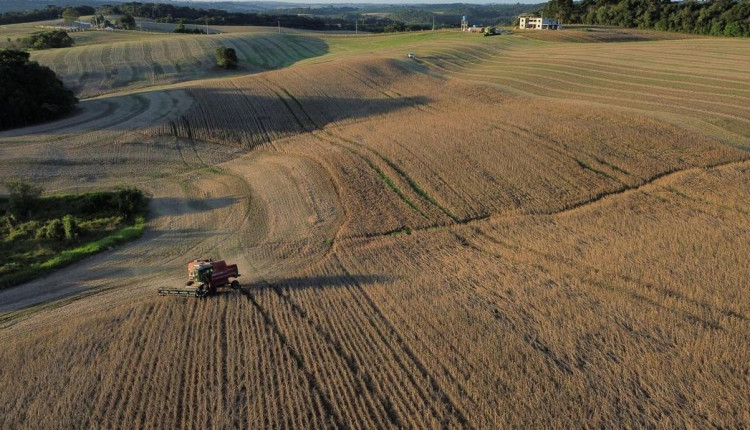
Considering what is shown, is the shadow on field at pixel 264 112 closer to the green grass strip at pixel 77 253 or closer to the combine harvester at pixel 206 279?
the green grass strip at pixel 77 253

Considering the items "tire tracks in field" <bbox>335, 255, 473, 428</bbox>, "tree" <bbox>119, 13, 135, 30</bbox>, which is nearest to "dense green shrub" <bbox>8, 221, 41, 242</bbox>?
"tire tracks in field" <bbox>335, 255, 473, 428</bbox>

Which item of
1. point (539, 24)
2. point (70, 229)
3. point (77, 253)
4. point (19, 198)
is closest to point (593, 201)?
point (77, 253)

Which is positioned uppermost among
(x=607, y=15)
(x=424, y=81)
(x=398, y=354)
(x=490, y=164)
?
(x=607, y=15)

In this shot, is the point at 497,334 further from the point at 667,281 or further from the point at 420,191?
the point at 420,191

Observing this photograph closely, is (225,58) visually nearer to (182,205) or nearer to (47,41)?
(47,41)

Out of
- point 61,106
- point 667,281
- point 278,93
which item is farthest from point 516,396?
point 61,106

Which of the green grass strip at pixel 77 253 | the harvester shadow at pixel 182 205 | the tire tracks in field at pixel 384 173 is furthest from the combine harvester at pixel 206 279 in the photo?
the tire tracks in field at pixel 384 173

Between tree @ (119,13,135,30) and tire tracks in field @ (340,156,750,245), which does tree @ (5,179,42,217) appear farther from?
tree @ (119,13,135,30)
